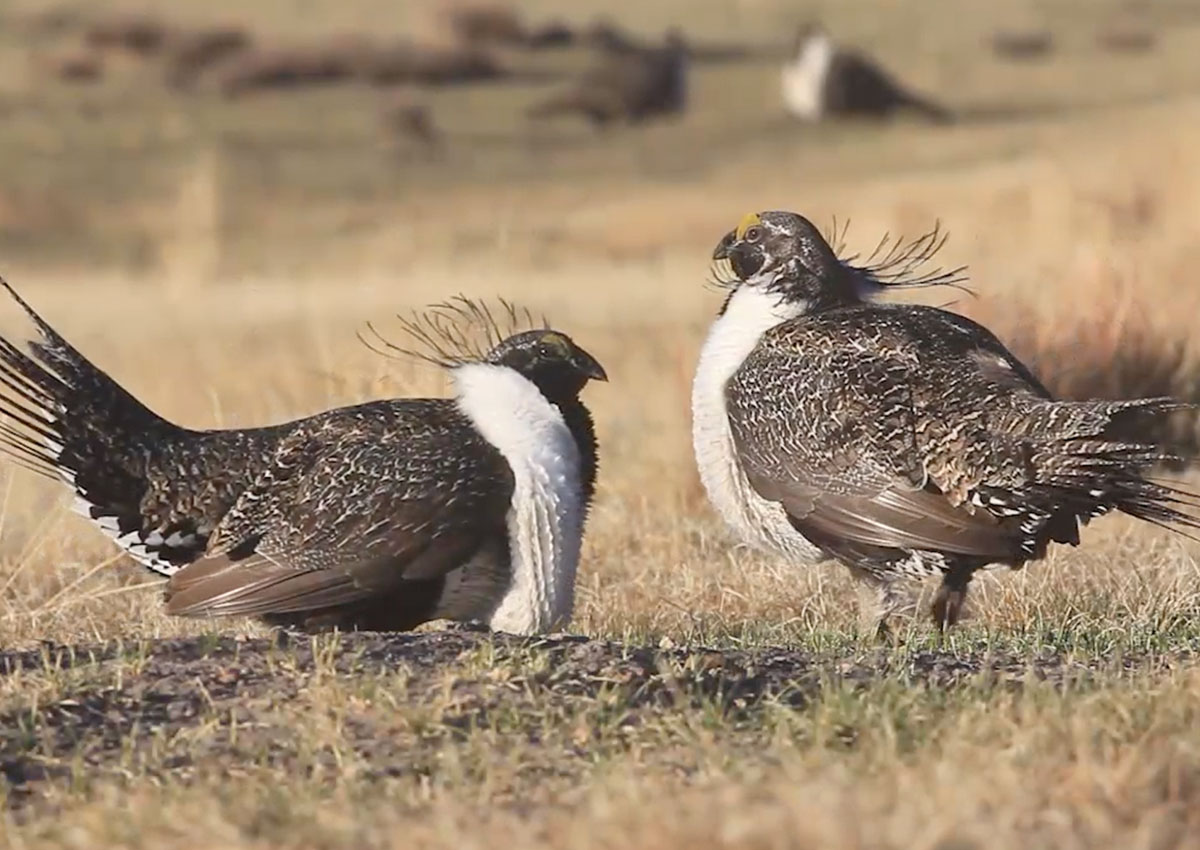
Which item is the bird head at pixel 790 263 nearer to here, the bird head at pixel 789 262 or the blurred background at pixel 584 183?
the bird head at pixel 789 262

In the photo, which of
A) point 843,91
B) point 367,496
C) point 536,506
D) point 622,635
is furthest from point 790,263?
point 843,91

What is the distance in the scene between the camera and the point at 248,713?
4883mm

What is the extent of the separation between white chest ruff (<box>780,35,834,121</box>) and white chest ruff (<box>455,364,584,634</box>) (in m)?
28.0

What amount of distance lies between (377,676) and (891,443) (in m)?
1.94

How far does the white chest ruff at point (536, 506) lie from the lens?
19.8 ft

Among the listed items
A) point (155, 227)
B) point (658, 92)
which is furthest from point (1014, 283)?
point (658, 92)

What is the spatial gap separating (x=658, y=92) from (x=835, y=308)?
27804mm

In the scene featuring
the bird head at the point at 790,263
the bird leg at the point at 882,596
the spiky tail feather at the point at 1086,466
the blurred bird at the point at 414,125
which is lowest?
the blurred bird at the point at 414,125

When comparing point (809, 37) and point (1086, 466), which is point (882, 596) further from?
point (809, 37)

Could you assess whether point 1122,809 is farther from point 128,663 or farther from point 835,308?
point 835,308

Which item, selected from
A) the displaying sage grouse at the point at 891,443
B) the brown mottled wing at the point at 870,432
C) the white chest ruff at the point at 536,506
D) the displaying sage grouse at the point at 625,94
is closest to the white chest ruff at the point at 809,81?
the displaying sage grouse at the point at 625,94

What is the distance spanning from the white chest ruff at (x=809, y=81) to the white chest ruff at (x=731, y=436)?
89.2 ft

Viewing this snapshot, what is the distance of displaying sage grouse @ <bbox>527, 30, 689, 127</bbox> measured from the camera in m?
34.0

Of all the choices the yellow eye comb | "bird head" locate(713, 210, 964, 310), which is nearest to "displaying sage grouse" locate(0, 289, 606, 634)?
"bird head" locate(713, 210, 964, 310)
